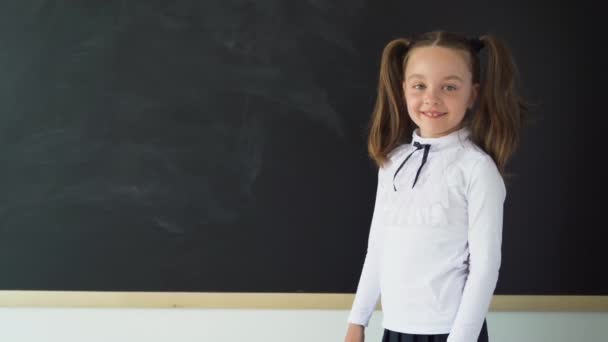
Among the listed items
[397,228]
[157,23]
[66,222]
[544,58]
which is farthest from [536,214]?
[66,222]

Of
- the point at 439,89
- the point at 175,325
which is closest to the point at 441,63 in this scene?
the point at 439,89

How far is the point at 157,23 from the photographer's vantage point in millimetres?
1860

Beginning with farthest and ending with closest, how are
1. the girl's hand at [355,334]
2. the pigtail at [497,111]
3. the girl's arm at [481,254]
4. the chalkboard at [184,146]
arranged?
the chalkboard at [184,146] → the girl's hand at [355,334] → the pigtail at [497,111] → the girl's arm at [481,254]

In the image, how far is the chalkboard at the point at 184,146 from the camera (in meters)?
1.85

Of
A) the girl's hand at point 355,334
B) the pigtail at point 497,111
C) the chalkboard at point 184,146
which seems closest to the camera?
the pigtail at point 497,111

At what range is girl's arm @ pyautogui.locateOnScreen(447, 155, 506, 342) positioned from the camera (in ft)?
3.95

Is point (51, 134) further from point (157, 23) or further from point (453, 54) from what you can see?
point (453, 54)

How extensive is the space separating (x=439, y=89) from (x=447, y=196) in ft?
0.82

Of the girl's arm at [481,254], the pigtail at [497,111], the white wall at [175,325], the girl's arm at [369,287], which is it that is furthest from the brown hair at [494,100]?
the white wall at [175,325]

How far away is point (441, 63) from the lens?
4.28 feet

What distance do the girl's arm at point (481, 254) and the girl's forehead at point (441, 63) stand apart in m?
0.24

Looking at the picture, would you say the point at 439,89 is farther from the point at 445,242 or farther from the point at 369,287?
the point at 369,287

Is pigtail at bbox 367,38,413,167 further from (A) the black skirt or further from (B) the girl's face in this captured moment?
(A) the black skirt

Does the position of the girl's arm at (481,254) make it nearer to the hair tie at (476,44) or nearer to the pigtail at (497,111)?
the pigtail at (497,111)
